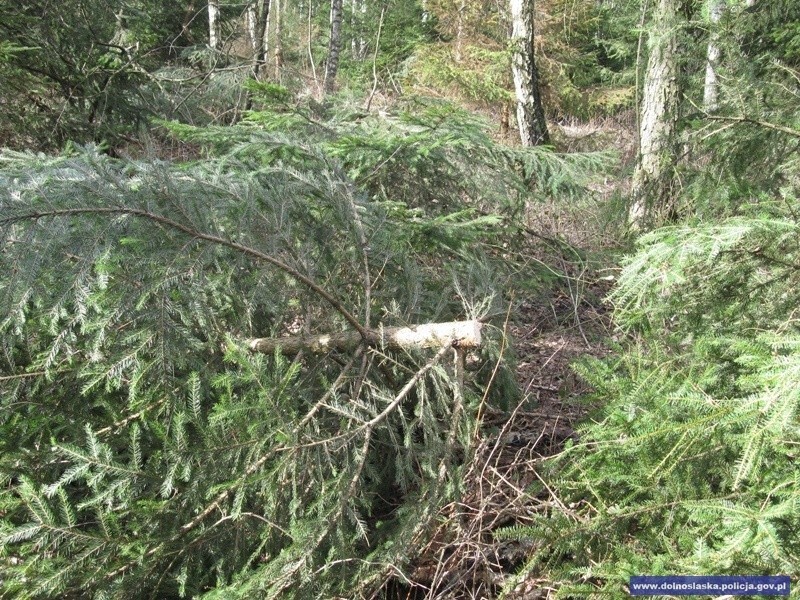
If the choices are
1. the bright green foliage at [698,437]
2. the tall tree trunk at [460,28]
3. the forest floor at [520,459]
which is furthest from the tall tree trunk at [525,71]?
the bright green foliage at [698,437]

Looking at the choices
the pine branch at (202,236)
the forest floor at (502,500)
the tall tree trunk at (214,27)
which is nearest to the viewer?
the pine branch at (202,236)

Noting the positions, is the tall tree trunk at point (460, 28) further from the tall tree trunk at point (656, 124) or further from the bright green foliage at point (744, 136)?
the bright green foliage at point (744, 136)

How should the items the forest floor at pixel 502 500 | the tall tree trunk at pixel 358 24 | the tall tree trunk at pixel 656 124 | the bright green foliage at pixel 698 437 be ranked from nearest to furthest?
the bright green foliage at pixel 698 437, the forest floor at pixel 502 500, the tall tree trunk at pixel 656 124, the tall tree trunk at pixel 358 24

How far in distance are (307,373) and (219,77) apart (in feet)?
18.0

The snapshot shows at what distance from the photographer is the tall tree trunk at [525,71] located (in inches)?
295

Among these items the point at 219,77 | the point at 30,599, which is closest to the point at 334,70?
the point at 219,77

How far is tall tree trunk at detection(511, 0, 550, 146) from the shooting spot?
24.6 ft

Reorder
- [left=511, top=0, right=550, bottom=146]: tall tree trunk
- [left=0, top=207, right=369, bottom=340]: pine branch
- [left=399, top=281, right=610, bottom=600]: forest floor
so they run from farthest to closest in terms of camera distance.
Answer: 1. [left=511, top=0, right=550, bottom=146]: tall tree trunk
2. [left=399, top=281, right=610, bottom=600]: forest floor
3. [left=0, top=207, right=369, bottom=340]: pine branch

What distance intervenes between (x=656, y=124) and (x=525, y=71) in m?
2.07

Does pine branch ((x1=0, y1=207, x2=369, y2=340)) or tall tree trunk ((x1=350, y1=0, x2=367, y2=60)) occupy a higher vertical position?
tall tree trunk ((x1=350, y1=0, x2=367, y2=60))

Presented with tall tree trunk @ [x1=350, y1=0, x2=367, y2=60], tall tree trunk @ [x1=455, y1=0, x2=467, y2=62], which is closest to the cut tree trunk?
tall tree trunk @ [x1=455, y1=0, x2=467, y2=62]

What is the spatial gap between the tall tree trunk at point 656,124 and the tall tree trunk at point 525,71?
1.62 m

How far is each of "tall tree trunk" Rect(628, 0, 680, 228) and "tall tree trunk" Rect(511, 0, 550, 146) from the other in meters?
1.62

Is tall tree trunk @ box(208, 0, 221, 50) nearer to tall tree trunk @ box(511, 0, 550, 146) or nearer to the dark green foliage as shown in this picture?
tall tree trunk @ box(511, 0, 550, 146)
